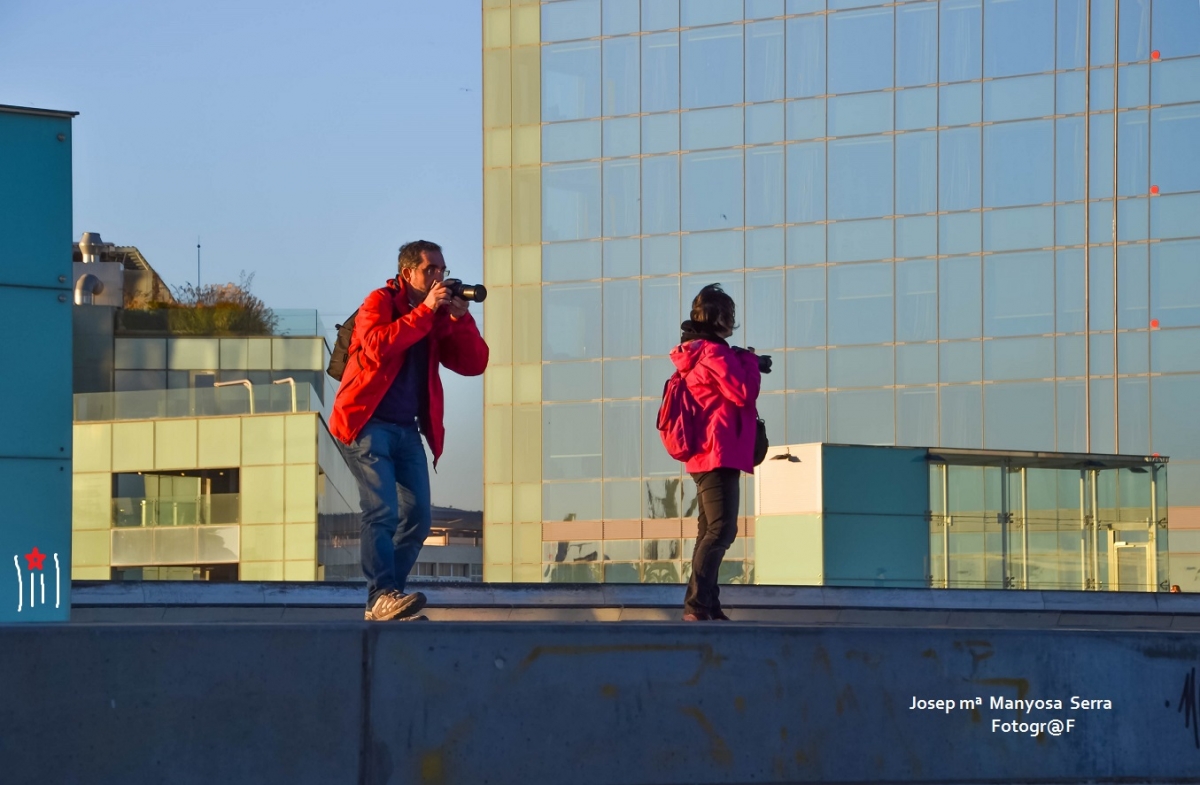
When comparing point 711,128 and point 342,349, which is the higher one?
point 711,128

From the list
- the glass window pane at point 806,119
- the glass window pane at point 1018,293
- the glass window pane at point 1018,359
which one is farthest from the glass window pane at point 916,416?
the glass window pane at point 806,119

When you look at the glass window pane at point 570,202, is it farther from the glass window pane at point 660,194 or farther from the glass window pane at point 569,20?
the glass window pane at point 569,20

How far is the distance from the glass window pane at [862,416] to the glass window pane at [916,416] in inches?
7.5

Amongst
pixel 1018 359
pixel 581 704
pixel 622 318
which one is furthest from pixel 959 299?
pixel 581 704

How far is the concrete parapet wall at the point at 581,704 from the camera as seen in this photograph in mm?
4758

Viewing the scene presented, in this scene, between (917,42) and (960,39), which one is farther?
(917,42)

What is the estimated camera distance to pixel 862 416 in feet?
136

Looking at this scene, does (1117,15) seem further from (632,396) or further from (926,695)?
(926,695)

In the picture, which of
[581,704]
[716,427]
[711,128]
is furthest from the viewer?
[711,128]

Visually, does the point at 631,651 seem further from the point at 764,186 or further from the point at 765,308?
the point at 764,186

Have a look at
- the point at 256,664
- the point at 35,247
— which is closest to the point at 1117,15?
→ the point at 35,247

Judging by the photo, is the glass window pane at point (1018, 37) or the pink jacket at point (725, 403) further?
the glass window pane at point (1018, 37)

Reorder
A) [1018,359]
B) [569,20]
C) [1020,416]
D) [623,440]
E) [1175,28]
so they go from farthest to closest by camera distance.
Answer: [569,20] < [623,440] < [1018,359] < [1020,416] < [1175,28]

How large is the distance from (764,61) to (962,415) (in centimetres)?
1038
